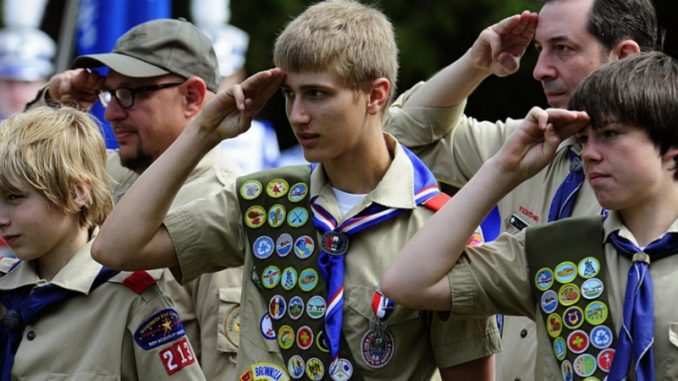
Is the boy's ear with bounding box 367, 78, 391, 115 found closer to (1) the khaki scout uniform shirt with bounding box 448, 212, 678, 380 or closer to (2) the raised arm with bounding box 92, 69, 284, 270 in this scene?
(2) the raised arm with bounding box 92, 69, 284, 270

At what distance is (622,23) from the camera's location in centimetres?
526

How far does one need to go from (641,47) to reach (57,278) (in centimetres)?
225

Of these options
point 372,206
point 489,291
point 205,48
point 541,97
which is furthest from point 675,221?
point 541,97

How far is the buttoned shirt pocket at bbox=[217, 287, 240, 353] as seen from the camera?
5492 millimetres

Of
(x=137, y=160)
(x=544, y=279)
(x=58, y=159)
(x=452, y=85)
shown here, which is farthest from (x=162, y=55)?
(x=544, y=279)

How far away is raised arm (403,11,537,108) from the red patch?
4.59 feet

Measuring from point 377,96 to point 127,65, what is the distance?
1.51 meters

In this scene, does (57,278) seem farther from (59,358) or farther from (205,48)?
(205,48)

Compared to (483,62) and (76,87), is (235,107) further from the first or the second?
(76,87)

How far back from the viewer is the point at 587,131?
439 centimetres

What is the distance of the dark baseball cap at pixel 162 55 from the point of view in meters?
6.04

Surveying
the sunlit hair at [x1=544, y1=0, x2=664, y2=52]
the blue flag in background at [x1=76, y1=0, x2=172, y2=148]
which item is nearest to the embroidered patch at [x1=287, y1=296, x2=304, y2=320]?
the sunlit hair at [x1=544, y1=0, x2=664, y2=52]

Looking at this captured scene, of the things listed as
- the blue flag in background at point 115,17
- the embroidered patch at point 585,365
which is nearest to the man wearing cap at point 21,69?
the blue flag in background at point 115,17

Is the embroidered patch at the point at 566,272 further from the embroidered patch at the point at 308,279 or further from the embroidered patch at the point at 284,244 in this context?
the embroidered patch at the point at 284,244
